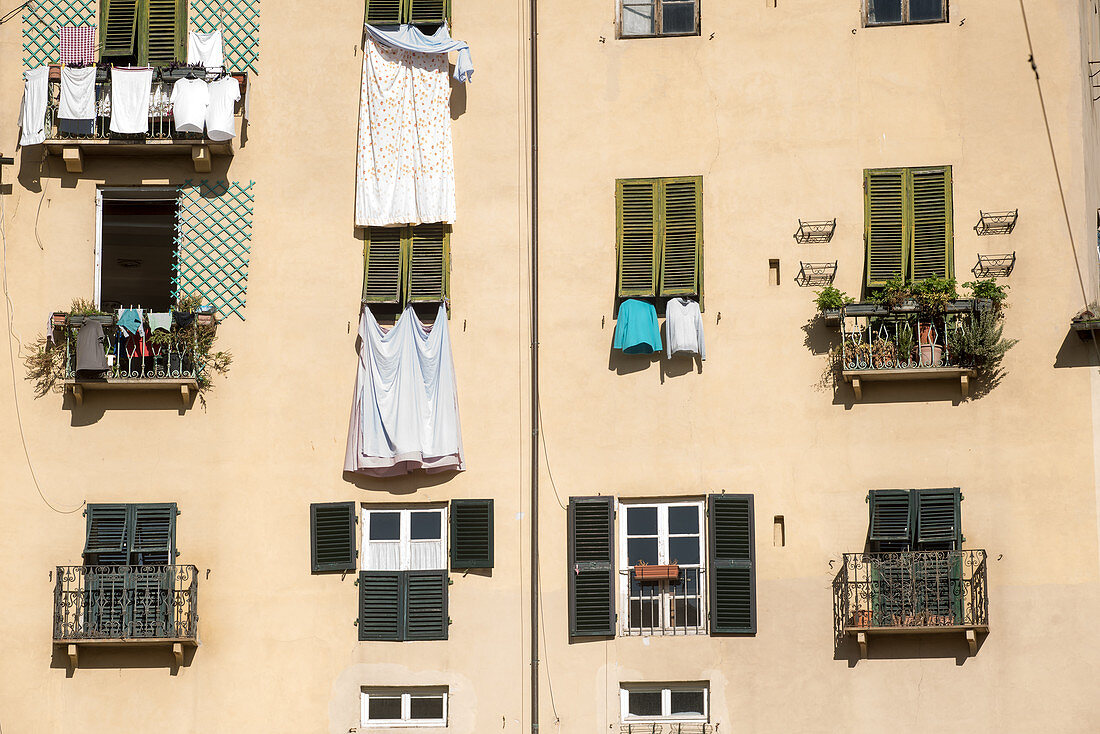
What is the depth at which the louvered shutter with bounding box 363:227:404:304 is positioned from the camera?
21.0m

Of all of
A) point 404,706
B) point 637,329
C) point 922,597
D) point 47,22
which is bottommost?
point 404,706

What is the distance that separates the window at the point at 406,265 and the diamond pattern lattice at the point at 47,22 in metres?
4.67

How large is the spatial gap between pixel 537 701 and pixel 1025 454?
6328mm

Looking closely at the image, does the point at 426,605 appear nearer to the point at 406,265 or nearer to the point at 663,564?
the point at 663,564

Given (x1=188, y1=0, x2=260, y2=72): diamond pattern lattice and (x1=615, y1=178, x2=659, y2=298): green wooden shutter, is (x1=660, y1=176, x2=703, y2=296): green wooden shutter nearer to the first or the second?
(x1=615, y1=178, x2=659, y2=298): green wooden shutter

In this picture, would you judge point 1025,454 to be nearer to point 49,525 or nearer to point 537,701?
point 537,701

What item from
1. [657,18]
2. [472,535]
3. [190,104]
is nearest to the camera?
[472,535]

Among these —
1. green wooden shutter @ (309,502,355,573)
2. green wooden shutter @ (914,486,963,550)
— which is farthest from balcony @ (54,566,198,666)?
green wooden shutter @ (914,486,963,550)

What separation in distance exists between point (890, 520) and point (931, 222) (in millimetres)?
3608

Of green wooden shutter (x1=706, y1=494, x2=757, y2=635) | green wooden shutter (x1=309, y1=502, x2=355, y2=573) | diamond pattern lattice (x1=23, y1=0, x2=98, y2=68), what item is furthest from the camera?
diamond pattern lattice (x1=23, y1=0, x2=98, y2=68)

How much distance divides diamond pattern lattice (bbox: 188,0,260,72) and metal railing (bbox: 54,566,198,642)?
21.1ft

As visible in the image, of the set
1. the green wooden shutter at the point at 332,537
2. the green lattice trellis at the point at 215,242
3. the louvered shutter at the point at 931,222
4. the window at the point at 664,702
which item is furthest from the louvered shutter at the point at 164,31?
the window at the point at 664,702

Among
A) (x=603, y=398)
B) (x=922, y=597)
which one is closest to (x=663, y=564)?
(x=603, y=398)

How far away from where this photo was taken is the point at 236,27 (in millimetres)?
21812
